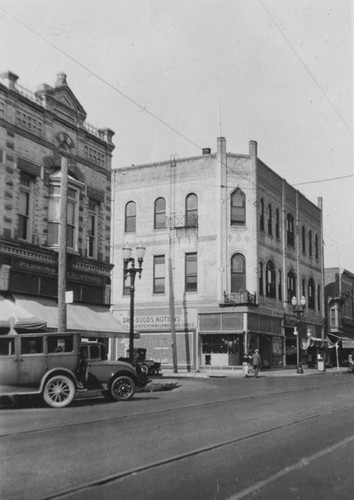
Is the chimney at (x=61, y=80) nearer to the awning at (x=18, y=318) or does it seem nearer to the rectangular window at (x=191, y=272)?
the awning at (x=18, y=318)

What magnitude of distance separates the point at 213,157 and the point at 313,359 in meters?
19.1

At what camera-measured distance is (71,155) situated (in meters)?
24.2

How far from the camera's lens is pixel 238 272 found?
36625mm

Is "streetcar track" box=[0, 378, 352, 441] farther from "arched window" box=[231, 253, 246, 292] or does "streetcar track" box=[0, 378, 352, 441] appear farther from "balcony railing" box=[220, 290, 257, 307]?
"arched window" box=[231, 253, 246, 292]

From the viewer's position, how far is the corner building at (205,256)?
36062mm

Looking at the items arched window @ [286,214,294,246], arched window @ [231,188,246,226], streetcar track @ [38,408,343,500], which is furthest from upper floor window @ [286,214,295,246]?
streetcar track @ [38,408,343,500]

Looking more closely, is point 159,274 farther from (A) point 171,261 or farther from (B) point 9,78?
(B) point 9,78

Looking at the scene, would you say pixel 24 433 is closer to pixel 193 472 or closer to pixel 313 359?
pixel 193 472

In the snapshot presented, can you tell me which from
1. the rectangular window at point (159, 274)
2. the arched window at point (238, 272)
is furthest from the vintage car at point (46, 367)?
the rectangular window at point (159, 274)

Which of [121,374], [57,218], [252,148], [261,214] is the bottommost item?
[121,374]

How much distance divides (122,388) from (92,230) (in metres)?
10.9

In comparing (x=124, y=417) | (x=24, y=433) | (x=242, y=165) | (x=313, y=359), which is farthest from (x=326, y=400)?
(x=313, y=359)

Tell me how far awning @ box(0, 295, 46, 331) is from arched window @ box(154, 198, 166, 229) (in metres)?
20.0

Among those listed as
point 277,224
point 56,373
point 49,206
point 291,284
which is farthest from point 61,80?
point 291,284
